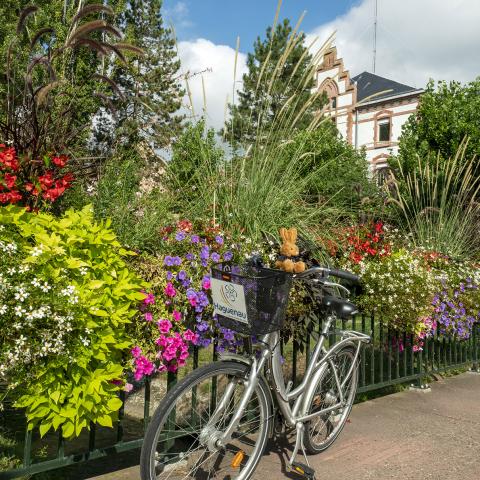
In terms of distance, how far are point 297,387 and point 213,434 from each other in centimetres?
73

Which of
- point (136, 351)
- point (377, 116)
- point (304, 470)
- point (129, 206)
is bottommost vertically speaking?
point (304, 470)

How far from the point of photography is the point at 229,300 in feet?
7.72

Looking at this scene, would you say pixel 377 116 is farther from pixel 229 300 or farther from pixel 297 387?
pixel 229 300

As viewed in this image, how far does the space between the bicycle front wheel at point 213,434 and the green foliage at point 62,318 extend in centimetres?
31

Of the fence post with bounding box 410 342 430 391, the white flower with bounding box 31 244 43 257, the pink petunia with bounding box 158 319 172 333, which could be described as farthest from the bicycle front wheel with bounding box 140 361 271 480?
the fence post with bounding box 410 342 430 391

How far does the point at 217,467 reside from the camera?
2.68 m

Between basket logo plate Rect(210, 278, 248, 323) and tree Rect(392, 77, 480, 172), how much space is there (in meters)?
14.3

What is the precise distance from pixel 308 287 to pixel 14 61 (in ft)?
9.49

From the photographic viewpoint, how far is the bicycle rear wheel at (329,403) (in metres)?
3.10

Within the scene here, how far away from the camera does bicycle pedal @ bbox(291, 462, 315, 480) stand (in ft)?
8.71

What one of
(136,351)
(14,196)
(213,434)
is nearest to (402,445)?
(213,434)

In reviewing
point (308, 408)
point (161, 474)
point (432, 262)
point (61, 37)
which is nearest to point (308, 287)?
point (308, 408)

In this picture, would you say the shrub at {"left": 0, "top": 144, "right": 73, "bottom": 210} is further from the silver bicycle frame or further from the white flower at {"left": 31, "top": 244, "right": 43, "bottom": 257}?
the silver bicycle frame

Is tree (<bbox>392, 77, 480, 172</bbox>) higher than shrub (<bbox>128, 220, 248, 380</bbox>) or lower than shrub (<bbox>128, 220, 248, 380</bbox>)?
higher
